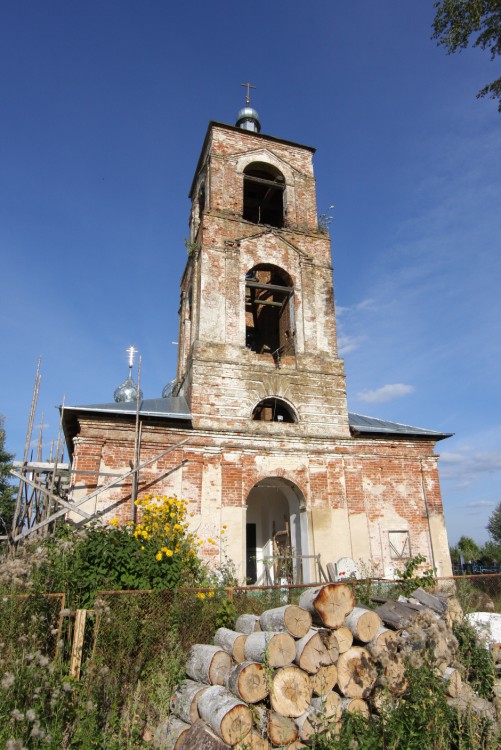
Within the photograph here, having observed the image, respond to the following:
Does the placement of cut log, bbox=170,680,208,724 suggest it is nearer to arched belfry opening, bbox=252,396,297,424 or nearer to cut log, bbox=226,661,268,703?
cut log, bbox=226,661,268,703

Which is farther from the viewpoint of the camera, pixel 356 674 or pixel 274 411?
pixel 274 411

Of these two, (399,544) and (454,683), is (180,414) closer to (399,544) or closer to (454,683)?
(399,544)

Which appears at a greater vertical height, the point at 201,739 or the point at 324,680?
the point at 324,680

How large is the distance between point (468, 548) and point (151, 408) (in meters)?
37.8

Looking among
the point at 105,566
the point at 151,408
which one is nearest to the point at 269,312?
the point at 151,408

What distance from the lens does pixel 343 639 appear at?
468cm

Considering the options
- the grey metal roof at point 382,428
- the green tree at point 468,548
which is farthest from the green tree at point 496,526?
the grey metal roof at point 382,428

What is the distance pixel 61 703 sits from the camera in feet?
12.8

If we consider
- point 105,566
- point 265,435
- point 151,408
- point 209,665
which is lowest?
point 209,665

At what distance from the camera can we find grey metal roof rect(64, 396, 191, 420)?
34.8 feet

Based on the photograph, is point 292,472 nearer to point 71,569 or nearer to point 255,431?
point 255,431

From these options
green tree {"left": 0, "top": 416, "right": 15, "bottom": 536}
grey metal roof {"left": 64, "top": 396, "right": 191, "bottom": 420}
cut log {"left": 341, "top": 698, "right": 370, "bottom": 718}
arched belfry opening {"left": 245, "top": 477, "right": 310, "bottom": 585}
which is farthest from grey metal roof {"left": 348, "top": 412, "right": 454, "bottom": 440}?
green tree {"left": 0, "top": 416, "right": 15, "bottom": 536}

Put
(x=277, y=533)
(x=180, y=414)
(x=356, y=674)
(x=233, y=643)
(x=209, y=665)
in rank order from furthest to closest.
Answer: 1. (x=277, y=533)
2. (x=180, y=414)
3. (x=233, y=643)
4. (x=209, y=665)
5. (x=356, y=674)

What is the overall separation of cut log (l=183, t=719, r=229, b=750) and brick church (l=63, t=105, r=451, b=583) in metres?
6.06
